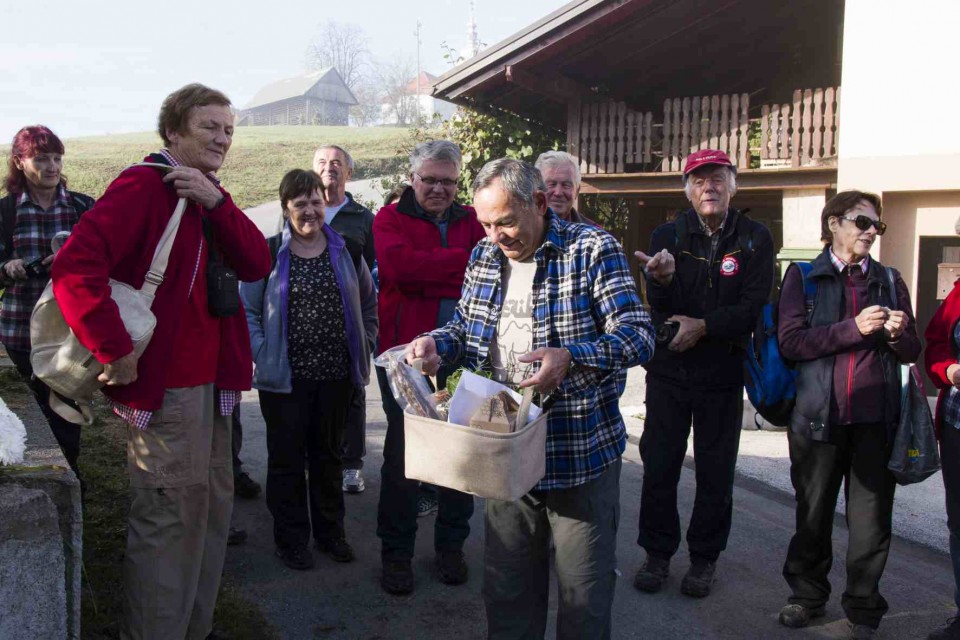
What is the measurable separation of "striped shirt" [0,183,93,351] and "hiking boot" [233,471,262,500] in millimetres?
1539

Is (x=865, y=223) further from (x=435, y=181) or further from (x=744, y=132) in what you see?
(x=744, y=132)

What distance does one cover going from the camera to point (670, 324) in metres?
3.98

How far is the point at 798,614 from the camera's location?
3797mm

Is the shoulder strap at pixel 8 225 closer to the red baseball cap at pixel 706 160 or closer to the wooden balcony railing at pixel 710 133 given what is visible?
the red baseball cap at pixel 706 160

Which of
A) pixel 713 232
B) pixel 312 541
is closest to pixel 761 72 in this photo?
pixel 713 232

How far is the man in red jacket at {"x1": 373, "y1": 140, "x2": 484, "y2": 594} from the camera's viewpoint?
4066 mm

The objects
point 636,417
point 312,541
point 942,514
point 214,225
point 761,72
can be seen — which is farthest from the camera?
point 761,72

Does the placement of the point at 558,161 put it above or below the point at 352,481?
above

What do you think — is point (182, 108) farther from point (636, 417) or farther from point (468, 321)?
point (636, 417)

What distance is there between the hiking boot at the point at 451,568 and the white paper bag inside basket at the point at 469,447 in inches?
70.1

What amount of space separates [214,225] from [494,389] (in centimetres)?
135

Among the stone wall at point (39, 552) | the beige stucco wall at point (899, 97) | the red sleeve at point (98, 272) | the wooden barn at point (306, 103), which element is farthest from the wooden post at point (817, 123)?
the wooden barn at point (306, 103)

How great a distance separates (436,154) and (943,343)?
2492 millimetres

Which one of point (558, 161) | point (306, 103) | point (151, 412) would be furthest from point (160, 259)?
point (306, 103)
